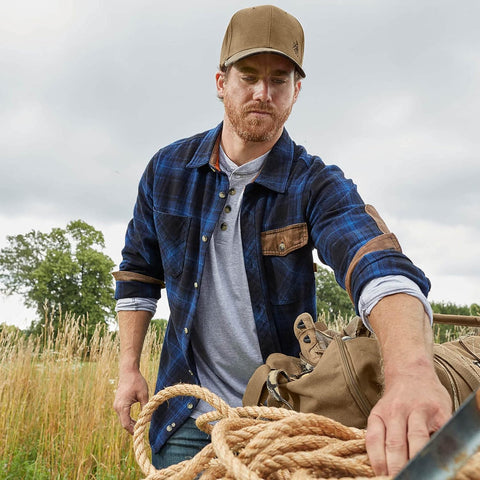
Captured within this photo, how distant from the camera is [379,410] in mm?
914

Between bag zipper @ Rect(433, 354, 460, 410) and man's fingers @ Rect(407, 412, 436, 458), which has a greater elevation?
bag zipper @ Rect(433, 354, 460, 410)

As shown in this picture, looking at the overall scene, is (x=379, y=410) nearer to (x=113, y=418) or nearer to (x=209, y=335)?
(x=209, y=335)

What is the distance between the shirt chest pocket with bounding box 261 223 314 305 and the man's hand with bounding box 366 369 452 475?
3.46 ft

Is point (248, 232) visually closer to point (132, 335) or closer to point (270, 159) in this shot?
point (270, 159)

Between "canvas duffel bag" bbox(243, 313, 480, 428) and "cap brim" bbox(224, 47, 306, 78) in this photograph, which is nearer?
"canvas duffel bag" bbox(243, 313, 480, 428)

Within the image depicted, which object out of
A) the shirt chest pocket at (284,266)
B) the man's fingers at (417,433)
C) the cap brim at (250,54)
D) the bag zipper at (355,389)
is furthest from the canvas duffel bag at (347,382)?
the cap brim at (250,54)

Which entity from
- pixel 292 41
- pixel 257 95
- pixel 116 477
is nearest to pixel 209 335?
pixel 257 95

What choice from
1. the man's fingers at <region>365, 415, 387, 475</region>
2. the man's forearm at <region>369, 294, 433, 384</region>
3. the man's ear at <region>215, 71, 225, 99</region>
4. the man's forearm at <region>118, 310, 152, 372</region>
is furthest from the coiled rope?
the man's ear at <region>215, 71, 225, 99</region>

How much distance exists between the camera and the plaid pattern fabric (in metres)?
1.81

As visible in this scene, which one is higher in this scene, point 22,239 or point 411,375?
point 22,239

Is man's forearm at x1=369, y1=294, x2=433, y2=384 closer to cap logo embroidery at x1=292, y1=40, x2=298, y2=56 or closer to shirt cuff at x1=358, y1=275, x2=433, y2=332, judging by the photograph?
shirt cuff at x1=358, y1=275, x2=433, y2=332

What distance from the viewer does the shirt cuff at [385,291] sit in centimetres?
122

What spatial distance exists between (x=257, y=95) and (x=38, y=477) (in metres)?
3.73

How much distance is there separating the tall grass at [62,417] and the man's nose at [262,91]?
3.20 metres
